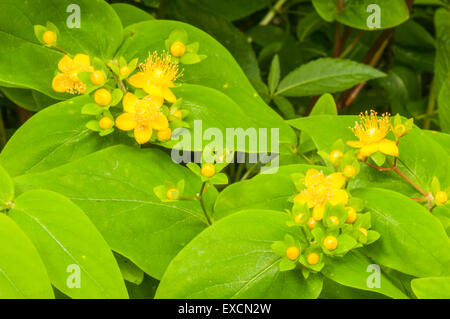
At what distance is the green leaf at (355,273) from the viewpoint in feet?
1.38

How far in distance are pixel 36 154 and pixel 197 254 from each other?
0.62ft

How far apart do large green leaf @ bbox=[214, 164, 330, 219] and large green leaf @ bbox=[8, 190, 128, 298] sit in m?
0.11

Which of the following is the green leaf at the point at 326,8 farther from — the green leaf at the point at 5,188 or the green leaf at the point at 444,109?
the green leaf at the point at 5,188

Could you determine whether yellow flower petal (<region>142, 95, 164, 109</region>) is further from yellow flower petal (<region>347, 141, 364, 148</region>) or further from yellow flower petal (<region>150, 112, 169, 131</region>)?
yellow flower petal (<region>347, 141, 364, 148</region>)

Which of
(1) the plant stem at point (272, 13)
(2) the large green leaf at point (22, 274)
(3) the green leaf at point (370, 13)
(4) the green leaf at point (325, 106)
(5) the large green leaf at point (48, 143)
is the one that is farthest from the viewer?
(1) the plant stem at point (272, 13)

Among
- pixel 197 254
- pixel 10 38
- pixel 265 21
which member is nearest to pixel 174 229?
pixel 197 254

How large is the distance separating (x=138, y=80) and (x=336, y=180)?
20 centimetres

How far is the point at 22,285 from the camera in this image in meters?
0.40

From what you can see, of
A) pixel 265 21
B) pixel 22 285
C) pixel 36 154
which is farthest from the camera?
pixel 265 21

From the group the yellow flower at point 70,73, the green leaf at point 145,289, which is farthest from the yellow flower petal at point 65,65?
the green leaf at point 145,289

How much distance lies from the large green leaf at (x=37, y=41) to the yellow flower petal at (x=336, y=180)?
0.87ft

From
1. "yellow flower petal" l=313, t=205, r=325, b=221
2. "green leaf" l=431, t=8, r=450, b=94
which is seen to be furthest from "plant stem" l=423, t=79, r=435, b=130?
"yellow flower petal" l=313, t=205, r=325, b=221
